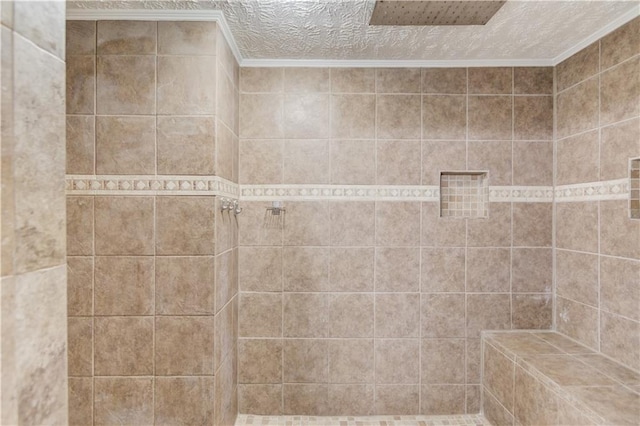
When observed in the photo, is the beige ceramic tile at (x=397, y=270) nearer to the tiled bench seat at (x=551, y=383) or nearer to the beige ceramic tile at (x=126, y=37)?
the tiled bench seat at (x=551, y=383)

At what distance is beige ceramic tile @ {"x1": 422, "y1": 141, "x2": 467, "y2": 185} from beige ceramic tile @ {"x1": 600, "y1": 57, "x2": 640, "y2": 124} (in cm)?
79

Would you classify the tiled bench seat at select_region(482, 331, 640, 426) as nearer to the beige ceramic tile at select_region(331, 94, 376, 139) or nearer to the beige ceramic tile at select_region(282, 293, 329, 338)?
the beige ceramic tile at select_region(282, 293, 329, 338)

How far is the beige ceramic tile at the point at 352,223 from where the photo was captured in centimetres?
254

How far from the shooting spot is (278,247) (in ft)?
8.31

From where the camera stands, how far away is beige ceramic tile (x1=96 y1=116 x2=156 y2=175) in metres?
1.94

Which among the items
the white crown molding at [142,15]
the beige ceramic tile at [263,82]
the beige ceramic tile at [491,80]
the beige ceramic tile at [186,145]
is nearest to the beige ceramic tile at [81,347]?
the beige ceramic tile at [186,145]

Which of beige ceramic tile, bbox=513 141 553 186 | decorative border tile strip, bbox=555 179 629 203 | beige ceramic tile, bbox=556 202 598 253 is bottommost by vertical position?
beige ceramic tile, bbox=556 202 598 253

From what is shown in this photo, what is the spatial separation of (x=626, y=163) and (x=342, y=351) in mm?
1998

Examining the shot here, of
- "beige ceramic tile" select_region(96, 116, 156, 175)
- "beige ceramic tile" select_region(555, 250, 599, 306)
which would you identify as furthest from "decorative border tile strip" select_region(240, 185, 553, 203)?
"beige ceramic tile" select_region(96, 116, 156, 175)

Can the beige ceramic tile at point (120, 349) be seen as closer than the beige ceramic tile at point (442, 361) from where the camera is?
Yes

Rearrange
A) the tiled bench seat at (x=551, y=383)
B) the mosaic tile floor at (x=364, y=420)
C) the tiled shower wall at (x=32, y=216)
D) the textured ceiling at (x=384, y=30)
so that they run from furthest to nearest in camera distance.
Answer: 1. the mosaic tile floor at (x=364, y=420)
2. the textured ceiling at (x=384, y=30)
3. the tiled bench seat at (x=551, y=383)
4. the tiled shower wall at (x=32, y=216)

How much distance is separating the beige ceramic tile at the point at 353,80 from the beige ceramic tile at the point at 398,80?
5 cm

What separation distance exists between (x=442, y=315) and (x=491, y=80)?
1.65m

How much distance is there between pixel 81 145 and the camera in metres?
1.94
